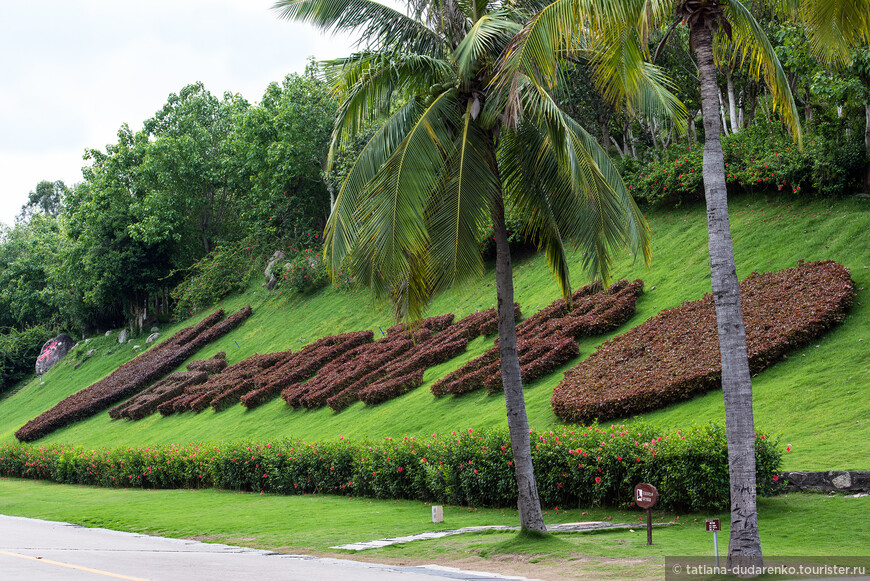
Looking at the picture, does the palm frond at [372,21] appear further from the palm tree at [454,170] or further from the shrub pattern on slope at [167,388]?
the shrub pattern on slope at [167,388]

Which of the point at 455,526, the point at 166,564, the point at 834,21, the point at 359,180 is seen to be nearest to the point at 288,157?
the point at 359,180

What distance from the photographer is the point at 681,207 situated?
2403cm

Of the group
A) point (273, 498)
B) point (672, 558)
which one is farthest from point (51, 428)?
point (672, 558)

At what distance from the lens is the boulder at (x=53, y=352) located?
162 feet

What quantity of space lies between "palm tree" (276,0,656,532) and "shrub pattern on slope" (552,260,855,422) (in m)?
4.65

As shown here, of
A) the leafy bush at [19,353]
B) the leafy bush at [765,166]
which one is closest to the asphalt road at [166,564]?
the leafy bush at [765,166]

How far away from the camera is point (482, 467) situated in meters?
13.1

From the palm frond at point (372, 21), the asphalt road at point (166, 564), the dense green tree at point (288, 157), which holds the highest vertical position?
the dense green tree at point (288, 157)

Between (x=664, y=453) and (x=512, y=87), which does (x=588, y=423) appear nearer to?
(x=664, y=453)

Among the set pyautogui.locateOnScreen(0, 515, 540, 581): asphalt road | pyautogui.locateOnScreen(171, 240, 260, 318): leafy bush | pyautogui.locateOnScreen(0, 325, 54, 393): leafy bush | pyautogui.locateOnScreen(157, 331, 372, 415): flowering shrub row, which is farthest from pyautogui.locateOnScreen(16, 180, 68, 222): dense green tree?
pyautogui.locateOnScreen(0, 515, 540, 581): asphalt road

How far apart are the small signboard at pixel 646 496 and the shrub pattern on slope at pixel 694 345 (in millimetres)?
5933

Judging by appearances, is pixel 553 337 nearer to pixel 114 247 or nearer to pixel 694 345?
pixel 694 345

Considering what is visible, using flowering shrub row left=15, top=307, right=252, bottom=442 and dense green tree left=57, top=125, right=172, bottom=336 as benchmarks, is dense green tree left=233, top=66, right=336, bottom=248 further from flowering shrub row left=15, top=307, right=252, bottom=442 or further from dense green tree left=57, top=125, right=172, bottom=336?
dense green tree left=57, top=125, right=172, bottom=336

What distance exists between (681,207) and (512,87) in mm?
16709
